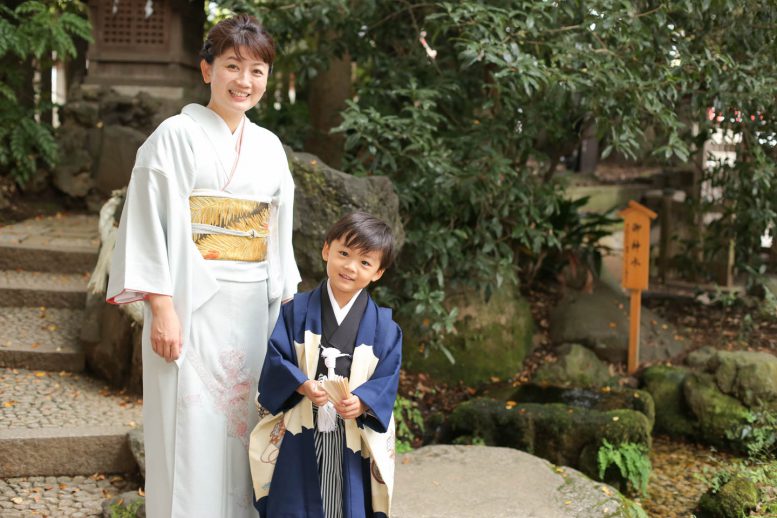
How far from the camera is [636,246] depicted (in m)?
7.20

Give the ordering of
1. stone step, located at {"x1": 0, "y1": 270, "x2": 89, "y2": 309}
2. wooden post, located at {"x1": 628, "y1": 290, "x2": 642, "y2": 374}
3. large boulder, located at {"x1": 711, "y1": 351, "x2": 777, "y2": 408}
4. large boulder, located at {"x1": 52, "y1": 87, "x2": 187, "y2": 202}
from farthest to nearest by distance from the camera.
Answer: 1. large boulder, located at {"x1": 52, "y1": 87, "x2": 187, "y2": 202}
2. wooden post, located at {"x1": 628, "y1": 290, "x2": 642, "y2": 374}
3. large boulder, located at {"x1": 711, "y1": 351, "x2": 777, "y2": 408}
4. stone step, located at {"x1": 0, "y1": 270, "x2": 89, "y2": 309}

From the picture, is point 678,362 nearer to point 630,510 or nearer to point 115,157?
point 630,510

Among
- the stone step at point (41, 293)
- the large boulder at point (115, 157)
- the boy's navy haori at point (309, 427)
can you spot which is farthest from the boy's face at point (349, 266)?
the large boulder at point (115, 157)

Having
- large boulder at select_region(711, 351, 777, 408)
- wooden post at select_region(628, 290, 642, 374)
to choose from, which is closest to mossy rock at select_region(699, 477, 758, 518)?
large boulder at select_region(711, 351, 777, 408)

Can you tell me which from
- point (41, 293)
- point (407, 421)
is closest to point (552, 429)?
point (407, 421)

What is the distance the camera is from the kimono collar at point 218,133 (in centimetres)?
294

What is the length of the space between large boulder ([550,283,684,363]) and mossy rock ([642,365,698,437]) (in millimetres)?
640

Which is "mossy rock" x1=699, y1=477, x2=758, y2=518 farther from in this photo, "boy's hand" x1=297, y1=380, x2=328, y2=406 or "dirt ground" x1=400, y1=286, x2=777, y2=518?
"boy's hand" x1=297, y1=380, x2=328, y2=406

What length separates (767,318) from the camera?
309 inches

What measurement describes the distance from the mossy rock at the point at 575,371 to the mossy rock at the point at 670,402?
0.40 metres

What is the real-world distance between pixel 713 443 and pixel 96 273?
15.2 feet

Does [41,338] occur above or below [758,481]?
above

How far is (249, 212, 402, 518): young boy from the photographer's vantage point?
2.87 m

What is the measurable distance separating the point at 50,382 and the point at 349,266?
317 cm
